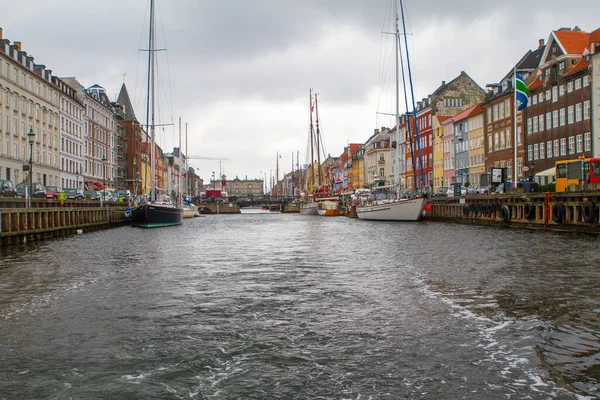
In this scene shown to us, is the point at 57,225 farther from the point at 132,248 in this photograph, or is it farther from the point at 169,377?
the point at 169,377

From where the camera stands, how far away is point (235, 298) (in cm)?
1616

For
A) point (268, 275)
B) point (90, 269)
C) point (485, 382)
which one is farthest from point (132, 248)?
point (485, 382)

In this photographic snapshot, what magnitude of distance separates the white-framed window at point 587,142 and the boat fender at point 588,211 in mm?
26519

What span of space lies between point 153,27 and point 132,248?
33076 mm

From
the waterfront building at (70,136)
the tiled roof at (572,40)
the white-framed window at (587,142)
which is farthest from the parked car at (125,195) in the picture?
the tiled roof at (572,40)

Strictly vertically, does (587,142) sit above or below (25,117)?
below

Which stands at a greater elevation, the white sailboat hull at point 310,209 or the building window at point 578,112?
the building window at point 578,112

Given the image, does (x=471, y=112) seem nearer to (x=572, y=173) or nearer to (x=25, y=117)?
(x=572, y=173)

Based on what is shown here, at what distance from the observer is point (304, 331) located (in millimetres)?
12125

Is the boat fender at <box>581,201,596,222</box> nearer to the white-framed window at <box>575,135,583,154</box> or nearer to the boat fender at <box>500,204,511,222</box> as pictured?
the boat fender at <box>500,204,511,222</box>

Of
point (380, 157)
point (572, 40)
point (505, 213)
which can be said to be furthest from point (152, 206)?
point (380, 157)

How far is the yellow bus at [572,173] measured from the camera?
4669 centimetres

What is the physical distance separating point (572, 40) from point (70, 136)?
7801 centimetres

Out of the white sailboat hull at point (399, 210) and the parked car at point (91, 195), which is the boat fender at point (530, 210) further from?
the parked car at point (91, 195)
